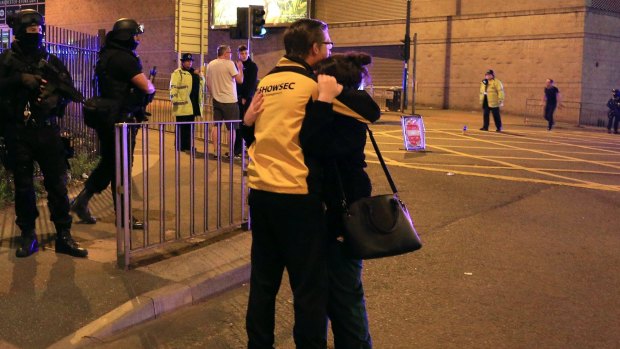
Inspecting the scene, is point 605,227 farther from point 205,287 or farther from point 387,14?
point 387,14

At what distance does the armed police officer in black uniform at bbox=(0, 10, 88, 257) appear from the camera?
542 centimetres

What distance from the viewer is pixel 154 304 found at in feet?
15.8

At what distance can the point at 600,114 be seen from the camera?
27.8 meters

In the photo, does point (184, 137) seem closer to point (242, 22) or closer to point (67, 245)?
point (67, 245)

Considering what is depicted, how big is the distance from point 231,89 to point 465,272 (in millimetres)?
6855

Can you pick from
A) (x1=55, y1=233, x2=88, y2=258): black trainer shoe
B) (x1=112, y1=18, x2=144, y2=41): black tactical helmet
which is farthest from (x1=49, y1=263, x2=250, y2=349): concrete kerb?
(x1=112, y1=18, x2=144, y2=41): black tactical helmet

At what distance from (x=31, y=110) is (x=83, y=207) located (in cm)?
166

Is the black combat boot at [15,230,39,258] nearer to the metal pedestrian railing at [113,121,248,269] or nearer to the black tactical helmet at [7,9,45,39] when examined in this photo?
the metal pedestrian railing at [113,121,248,269]

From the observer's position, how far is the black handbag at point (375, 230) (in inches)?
128

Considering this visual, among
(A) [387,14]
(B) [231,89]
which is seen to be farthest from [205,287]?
(A) [387,14]

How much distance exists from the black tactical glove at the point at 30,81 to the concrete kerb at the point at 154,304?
6.41 feet

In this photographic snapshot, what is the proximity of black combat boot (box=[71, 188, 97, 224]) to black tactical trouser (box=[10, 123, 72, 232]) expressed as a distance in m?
1.01

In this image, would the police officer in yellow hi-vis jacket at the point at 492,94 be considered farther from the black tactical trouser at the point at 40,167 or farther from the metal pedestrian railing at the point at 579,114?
the black tactical trouser at the point at 40,167

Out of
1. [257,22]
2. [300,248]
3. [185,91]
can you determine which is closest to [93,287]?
[300,248]
